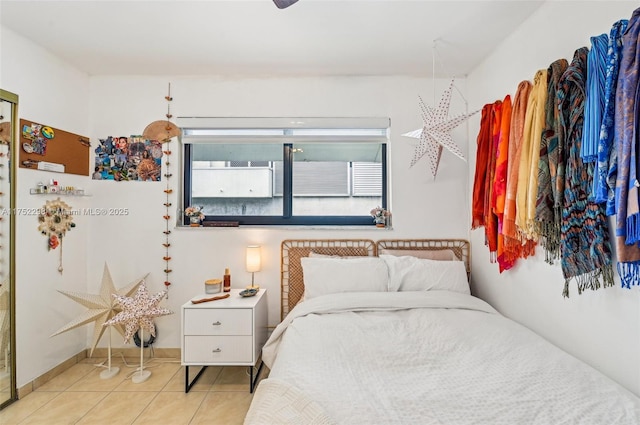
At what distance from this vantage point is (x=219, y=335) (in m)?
2.15

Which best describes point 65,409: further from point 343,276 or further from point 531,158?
point 531,158

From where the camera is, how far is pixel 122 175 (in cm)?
267

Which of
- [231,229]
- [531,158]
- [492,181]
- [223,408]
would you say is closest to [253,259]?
[231,229]

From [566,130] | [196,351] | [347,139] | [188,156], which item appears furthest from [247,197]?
[566,130]

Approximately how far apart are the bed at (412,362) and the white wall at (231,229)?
0.51 m

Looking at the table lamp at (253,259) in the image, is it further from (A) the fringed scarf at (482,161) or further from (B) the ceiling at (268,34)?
(A) the fringed scarf at (482,161)

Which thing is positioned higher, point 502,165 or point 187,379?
point 502,165

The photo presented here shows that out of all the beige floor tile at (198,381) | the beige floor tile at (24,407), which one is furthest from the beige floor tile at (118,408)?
the beige floor tile at (24,407)

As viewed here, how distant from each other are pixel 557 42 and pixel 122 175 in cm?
329

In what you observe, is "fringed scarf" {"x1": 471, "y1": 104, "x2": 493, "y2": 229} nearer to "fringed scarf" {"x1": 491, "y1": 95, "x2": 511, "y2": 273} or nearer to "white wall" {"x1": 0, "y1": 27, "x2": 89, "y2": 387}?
"fringed scarf" {"x1": 491, "y1": 95, "x2": 511, "y2": 273}

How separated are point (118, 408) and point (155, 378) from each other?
36cm

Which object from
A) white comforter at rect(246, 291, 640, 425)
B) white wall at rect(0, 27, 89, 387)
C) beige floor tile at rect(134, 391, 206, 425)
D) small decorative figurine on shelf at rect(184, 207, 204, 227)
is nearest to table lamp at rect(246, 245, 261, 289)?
small decorative figurine on shelf at rect(184, 207, 204, 227)

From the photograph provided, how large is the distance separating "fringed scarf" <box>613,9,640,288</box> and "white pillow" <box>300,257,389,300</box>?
1.33 metres

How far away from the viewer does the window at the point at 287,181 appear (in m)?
2.86
